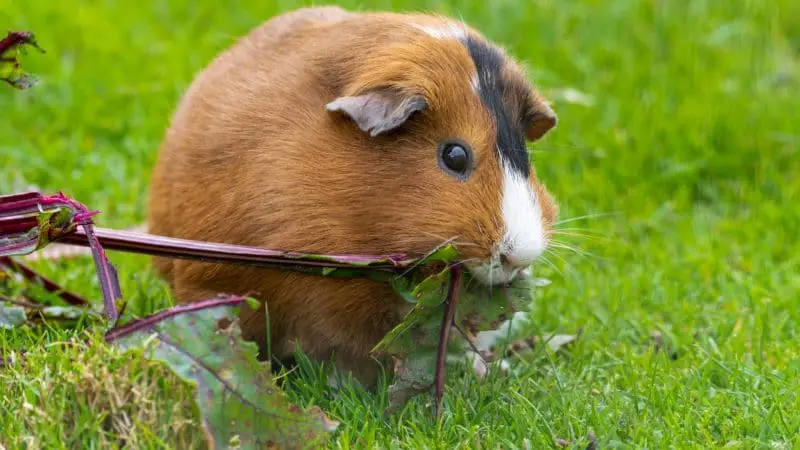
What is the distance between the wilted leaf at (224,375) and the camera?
117 inches

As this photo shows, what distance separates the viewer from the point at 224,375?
3002mm

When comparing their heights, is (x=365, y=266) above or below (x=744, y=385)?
above

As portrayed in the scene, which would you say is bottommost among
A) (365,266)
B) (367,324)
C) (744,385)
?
(744,385)

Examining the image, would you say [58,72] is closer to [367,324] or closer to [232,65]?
[232,65]

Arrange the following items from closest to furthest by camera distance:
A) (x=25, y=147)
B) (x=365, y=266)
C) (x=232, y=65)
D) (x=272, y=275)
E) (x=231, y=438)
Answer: (x=231, y=438) → (x=365, y=266) → (x=272, y=275) → (x=232, y=65) → (x=25, y=147)

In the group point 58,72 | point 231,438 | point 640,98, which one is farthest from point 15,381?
point 640,98

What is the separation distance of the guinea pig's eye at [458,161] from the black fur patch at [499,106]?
0.11 metres

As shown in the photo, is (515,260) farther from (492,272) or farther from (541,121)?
(541,121)

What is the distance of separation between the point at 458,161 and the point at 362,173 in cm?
30

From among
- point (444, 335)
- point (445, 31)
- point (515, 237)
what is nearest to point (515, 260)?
point (515, 237)

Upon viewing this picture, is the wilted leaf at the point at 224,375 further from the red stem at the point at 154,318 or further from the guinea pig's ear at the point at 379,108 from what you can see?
the guinea pig's ear at the point at 379,108

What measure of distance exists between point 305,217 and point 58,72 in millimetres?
3532

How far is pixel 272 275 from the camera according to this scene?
3707 mm

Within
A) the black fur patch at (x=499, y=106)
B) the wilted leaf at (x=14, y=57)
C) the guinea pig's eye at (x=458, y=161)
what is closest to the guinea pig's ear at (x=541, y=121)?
the black fur patch at (x=499, y=106)
